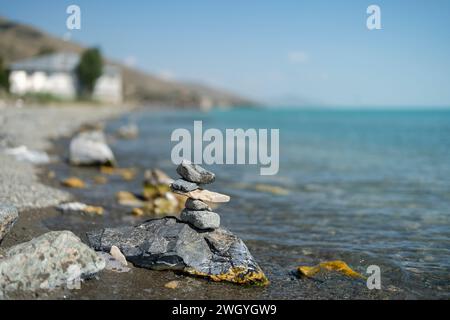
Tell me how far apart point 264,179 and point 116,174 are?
6.35m

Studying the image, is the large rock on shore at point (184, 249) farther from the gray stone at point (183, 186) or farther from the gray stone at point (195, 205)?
the gray stone at point (183, 186)

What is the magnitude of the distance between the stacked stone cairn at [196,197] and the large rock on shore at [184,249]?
0.57 feet

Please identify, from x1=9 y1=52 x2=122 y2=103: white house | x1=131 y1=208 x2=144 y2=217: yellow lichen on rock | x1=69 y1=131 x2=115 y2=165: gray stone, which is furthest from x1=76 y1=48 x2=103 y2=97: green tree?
x1=131 y1=208 x2=144 y2=217: yellow lichen on rock

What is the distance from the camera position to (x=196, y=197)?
9.10 meters

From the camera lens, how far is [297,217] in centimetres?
1380

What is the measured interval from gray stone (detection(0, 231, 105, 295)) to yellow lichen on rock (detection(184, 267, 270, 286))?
67.8 inches

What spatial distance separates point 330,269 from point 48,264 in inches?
199

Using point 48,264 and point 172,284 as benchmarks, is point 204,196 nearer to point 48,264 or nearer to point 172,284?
point 172,284

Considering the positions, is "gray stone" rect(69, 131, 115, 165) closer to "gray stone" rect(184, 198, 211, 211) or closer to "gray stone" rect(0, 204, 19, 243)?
"gray stone" rect(0, 204, 19, 243)

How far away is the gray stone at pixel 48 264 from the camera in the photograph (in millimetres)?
6938

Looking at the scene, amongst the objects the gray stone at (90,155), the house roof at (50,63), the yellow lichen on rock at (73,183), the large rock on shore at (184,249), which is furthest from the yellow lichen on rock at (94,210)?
the house roof at (50,63)

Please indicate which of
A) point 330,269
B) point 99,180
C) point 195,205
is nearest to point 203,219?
point 195,205

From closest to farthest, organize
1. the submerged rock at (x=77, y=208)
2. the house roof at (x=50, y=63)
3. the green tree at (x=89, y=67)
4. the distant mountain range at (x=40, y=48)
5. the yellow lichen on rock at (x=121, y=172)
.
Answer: the submerged rock at (x=77, y=208) → the yellow lichen on rock at (x=121, y=172) → the house roof at (x=50, y=63) → the green tree at (x=89, y=67) → the distant mountain range at (x=40, y=48)
